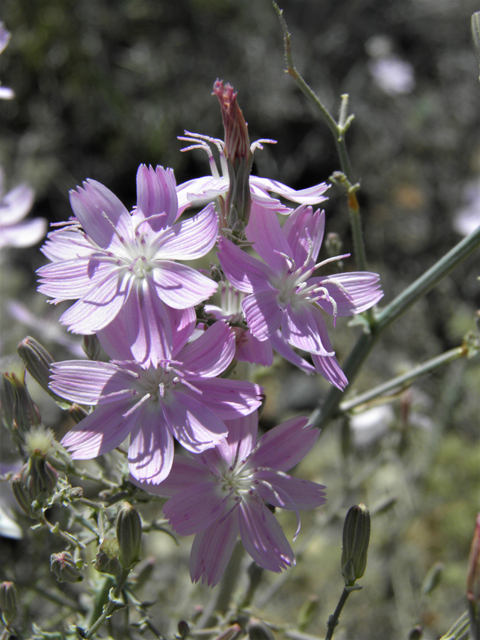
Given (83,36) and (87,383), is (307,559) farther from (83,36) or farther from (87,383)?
(83,36)

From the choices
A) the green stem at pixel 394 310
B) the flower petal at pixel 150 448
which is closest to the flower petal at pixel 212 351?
the flower petal at pixel 150 448

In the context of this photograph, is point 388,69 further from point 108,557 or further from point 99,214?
point 108,557

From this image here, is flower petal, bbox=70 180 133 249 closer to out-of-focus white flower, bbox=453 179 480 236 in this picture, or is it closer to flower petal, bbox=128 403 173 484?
flower petal, bbox=128 403 173 484

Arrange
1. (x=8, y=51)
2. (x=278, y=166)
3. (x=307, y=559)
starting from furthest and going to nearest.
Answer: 1. (x=278, y=166)
2. (x=8, y=51)
3. (x=307, y=559)

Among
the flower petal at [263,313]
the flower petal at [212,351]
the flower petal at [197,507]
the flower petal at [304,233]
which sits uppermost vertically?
the flower petal at [304,233]

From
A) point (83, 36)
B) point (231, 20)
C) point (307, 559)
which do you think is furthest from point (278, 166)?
point (307, 559)

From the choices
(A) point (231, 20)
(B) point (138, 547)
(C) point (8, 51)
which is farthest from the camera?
(A) point (231, 20)

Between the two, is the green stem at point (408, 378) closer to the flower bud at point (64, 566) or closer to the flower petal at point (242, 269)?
the flower petal at point (242, 269)
